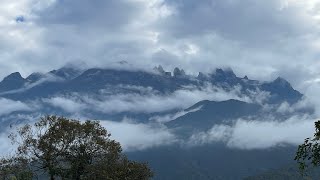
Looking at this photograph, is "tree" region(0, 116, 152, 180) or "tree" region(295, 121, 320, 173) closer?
"tree" region(295, 121, 320, 173)

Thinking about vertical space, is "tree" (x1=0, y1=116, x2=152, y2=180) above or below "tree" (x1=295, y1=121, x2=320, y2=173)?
above

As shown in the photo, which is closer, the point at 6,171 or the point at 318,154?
the point at 318,154

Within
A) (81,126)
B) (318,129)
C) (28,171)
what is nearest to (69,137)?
(81,126)

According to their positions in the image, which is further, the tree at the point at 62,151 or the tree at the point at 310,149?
the tree at the point at 62,151

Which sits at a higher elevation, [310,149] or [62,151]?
[62,151]

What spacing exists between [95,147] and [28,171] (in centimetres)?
1093

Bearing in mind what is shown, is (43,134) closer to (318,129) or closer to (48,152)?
(48,152)

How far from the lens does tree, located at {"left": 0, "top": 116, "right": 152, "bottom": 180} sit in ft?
266

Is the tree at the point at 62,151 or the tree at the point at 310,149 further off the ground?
the tree at the point at 62,151

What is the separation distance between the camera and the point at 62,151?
8206 centimetres

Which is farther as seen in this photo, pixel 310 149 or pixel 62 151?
pixel 62 151

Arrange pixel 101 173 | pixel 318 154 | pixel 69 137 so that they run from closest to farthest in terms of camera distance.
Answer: pixel 318 154 → pixel 101 173 → pixel 69 137

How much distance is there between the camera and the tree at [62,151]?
266 ft

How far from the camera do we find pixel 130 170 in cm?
7694
